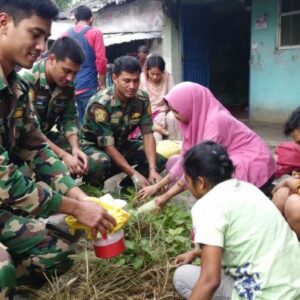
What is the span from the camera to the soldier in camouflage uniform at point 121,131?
370 centimetres

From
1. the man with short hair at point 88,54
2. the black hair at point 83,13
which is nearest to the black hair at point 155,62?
the man with short hair at point 88,54

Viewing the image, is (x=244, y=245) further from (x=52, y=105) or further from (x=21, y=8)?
(x=52, y=105)

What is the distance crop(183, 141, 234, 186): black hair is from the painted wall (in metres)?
5.86

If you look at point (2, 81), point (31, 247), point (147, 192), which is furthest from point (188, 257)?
point (2, 81)

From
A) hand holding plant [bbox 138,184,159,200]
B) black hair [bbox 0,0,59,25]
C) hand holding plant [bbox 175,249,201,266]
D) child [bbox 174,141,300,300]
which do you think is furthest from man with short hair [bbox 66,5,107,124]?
child [bbox 174,141,300,300]

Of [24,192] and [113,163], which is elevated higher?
[24,192]

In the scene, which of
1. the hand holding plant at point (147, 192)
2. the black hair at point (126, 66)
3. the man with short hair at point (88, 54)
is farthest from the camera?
the man with short hair at point (88, 54)

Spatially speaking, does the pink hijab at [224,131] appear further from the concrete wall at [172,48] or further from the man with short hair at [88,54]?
the concrete wall at [172,48]

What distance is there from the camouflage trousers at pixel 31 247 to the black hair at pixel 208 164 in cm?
98

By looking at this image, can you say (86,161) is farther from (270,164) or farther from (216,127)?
(270,164)

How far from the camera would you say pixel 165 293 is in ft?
7.40

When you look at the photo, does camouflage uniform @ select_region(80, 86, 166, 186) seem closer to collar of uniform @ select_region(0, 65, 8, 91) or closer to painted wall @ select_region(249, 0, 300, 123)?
collar of uniform @ select_region(0, 65, 8, 91)

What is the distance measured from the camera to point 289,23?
723cm

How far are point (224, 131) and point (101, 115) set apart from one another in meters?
1.30
